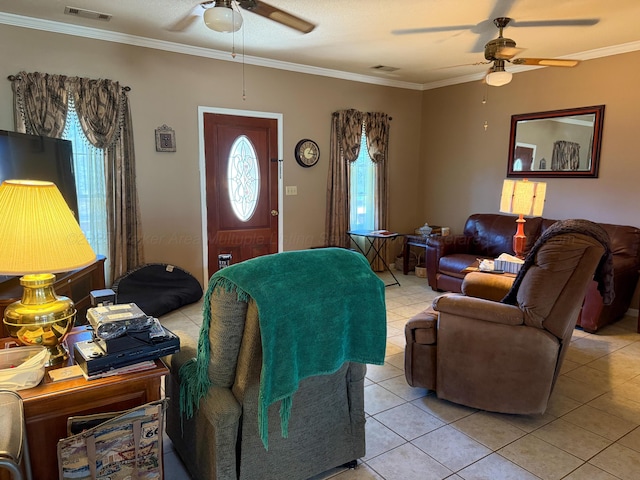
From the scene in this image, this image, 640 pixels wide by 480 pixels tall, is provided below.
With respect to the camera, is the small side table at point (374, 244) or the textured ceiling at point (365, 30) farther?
the small side table at point (374, 244)

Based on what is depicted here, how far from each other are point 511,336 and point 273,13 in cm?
236

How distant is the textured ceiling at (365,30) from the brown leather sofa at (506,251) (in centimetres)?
→ 183

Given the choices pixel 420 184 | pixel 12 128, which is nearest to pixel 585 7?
pixel 420 184

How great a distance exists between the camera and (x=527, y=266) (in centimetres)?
234

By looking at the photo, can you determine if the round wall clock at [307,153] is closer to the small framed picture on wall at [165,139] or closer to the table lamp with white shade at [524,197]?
the small framed picture on wall at [165,139]

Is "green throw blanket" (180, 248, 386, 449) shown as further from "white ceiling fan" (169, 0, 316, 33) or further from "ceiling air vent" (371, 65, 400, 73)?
"ceiling air vent" (371, 65, 400, 73)

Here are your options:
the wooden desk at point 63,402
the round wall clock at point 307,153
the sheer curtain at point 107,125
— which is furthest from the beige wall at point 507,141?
the wooden desk at point 63,402

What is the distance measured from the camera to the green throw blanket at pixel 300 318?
59.7 inches

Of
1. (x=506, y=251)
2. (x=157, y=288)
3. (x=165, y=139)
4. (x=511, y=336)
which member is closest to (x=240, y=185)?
(x=165, y=139)

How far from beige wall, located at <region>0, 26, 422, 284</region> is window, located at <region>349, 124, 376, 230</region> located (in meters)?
0.47

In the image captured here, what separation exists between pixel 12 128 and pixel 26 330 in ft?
9.50

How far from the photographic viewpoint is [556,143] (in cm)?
478

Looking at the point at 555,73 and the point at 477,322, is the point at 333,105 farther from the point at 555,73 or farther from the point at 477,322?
the point at 477,322

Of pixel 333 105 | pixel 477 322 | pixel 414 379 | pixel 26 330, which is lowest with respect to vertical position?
pixel 414 379
